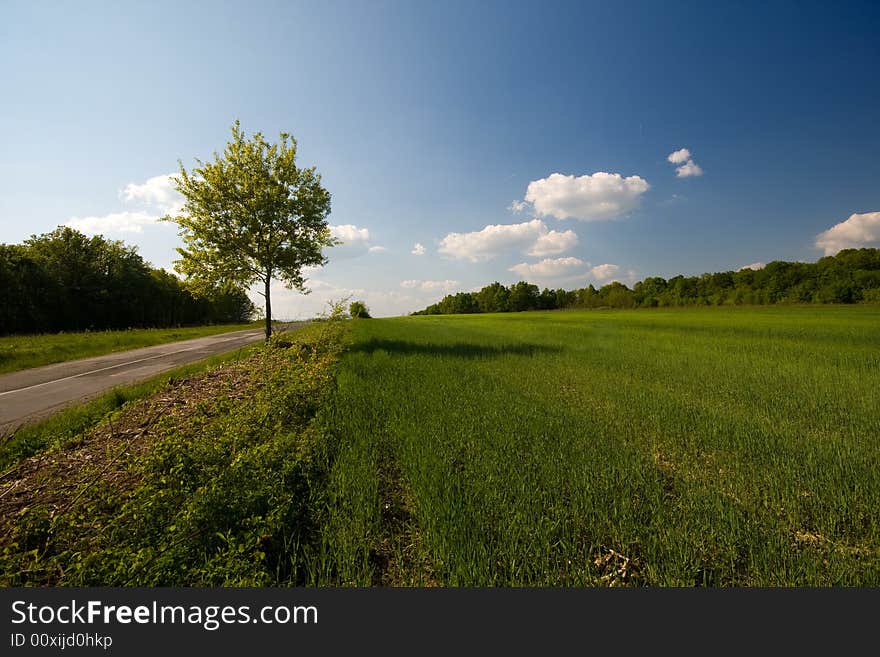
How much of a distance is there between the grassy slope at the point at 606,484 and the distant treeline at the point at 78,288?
16.1 meters

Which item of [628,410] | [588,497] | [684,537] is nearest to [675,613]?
[684,537]

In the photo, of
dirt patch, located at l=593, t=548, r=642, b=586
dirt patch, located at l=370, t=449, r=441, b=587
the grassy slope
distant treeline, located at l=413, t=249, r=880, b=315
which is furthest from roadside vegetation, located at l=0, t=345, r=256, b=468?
distant treeline, located at l=413, t=249, r=880, b=315

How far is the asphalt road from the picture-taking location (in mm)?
7059

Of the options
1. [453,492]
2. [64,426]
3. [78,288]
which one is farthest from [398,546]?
[78,288]

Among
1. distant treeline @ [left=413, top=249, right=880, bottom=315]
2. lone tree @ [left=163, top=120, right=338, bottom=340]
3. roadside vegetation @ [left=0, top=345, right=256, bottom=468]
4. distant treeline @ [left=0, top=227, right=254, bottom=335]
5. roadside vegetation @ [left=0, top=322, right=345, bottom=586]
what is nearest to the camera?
roadside vegetation @ [left=0, top=322, right=345, bottom=586]

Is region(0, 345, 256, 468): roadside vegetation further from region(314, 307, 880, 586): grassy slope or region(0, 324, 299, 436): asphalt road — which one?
region(314, 307, 880, 586): grassy slope

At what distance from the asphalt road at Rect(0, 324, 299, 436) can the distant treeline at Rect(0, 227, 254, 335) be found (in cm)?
429

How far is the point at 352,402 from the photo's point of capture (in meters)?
6.86

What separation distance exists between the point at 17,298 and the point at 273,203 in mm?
37398

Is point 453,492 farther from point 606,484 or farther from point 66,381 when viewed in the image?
point 66,381

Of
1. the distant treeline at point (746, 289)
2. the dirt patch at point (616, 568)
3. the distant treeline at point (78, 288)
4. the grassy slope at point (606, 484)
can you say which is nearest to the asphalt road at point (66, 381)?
the distant treeline at point (78, 288)

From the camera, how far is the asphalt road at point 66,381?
23.2 feet

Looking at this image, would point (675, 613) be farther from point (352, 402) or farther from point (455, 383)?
point (455, 383)

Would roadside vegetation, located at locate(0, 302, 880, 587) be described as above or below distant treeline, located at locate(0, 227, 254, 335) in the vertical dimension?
below
